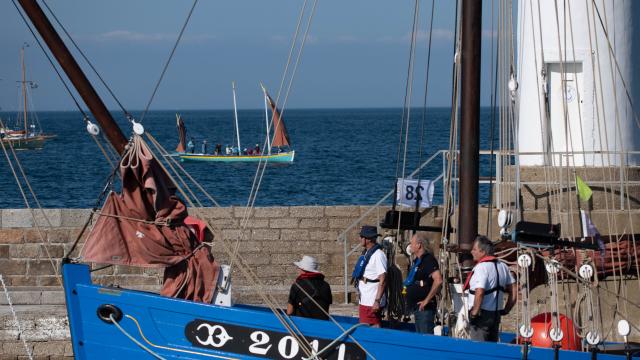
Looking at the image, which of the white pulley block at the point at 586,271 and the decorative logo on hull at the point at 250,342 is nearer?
the decorative logo on hull at the point at 250,342

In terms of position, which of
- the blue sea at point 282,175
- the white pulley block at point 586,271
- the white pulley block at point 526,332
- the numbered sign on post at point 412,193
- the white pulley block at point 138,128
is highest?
the blue sea at point 282,175

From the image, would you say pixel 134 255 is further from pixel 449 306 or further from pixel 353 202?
pixel 353 202

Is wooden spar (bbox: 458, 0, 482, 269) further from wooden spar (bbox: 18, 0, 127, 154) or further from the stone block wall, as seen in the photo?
the stone block wall

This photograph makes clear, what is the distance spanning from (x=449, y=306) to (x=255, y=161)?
60.0 m

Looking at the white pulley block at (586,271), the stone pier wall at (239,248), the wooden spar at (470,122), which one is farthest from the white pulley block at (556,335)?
the stone pier wall at (239,248)

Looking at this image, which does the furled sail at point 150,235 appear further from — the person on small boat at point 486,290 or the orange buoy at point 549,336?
the orange buoy at point 549,336

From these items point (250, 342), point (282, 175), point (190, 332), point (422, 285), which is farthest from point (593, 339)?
point (282, 175)

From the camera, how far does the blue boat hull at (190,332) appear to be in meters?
9.91

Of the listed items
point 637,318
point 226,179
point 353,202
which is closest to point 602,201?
point 637,318

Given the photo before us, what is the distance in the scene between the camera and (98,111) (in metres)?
10.4

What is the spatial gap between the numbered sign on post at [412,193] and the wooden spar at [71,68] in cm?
571

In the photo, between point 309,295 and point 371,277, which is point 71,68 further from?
point 371,277

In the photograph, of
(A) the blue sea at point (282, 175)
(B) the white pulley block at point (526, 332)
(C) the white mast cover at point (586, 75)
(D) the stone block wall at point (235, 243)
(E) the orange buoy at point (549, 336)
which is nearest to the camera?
(B) the white pulley block at point (526, 332)

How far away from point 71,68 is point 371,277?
11.7ft
